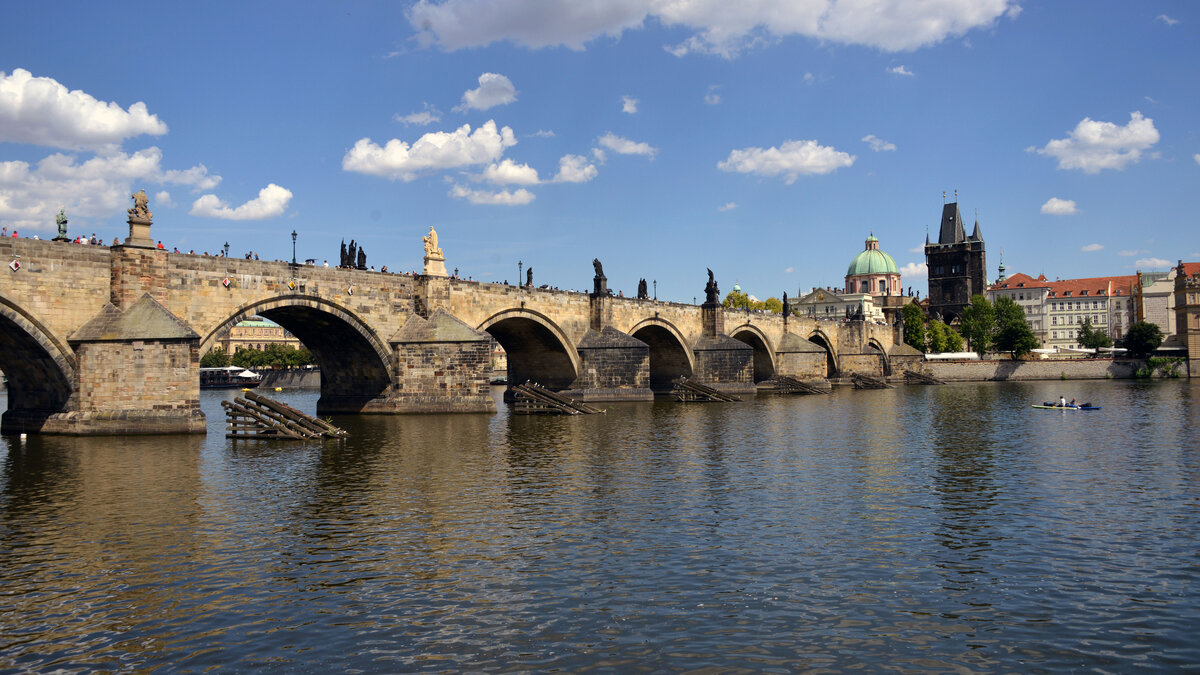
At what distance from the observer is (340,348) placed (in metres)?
38.8

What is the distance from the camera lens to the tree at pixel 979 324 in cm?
10919

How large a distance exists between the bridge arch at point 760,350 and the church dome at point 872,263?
290 feet

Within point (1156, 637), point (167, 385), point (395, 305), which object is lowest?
point (1156, 637)

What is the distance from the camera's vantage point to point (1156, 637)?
929 cm

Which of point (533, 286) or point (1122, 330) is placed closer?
point (533, 286)

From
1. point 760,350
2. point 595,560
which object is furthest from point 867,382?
point 595,560

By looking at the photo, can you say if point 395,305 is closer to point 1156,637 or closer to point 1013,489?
point 1013,489

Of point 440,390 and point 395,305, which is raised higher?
point 395,305

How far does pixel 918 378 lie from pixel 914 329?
2220 centimetres

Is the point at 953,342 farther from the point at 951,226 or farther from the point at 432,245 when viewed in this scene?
the point at 432,245

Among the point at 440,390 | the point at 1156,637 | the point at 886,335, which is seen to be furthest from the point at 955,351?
the point at 1156,637

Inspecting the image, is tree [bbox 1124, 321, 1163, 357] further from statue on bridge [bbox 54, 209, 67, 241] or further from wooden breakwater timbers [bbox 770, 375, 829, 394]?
statue on bridge [bbox 54, 209, 67, 241]

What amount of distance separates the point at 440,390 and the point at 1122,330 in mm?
115641

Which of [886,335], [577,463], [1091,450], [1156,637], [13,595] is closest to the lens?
[1156,637]
